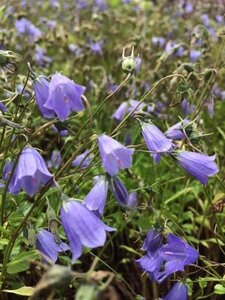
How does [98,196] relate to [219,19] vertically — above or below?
above

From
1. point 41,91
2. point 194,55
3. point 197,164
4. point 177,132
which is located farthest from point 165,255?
point 194,55

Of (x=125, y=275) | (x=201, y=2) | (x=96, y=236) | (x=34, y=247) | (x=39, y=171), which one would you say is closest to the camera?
(x=96, y=236)

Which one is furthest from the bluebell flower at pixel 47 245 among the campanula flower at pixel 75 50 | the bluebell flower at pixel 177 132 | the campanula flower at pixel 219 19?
the campanula flower at pixel 219 19

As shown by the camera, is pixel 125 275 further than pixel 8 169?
Yes

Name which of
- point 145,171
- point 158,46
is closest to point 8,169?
point 145,171

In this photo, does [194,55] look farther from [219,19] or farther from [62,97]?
[62,97]

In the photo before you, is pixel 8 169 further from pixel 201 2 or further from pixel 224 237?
pixel 201 2
